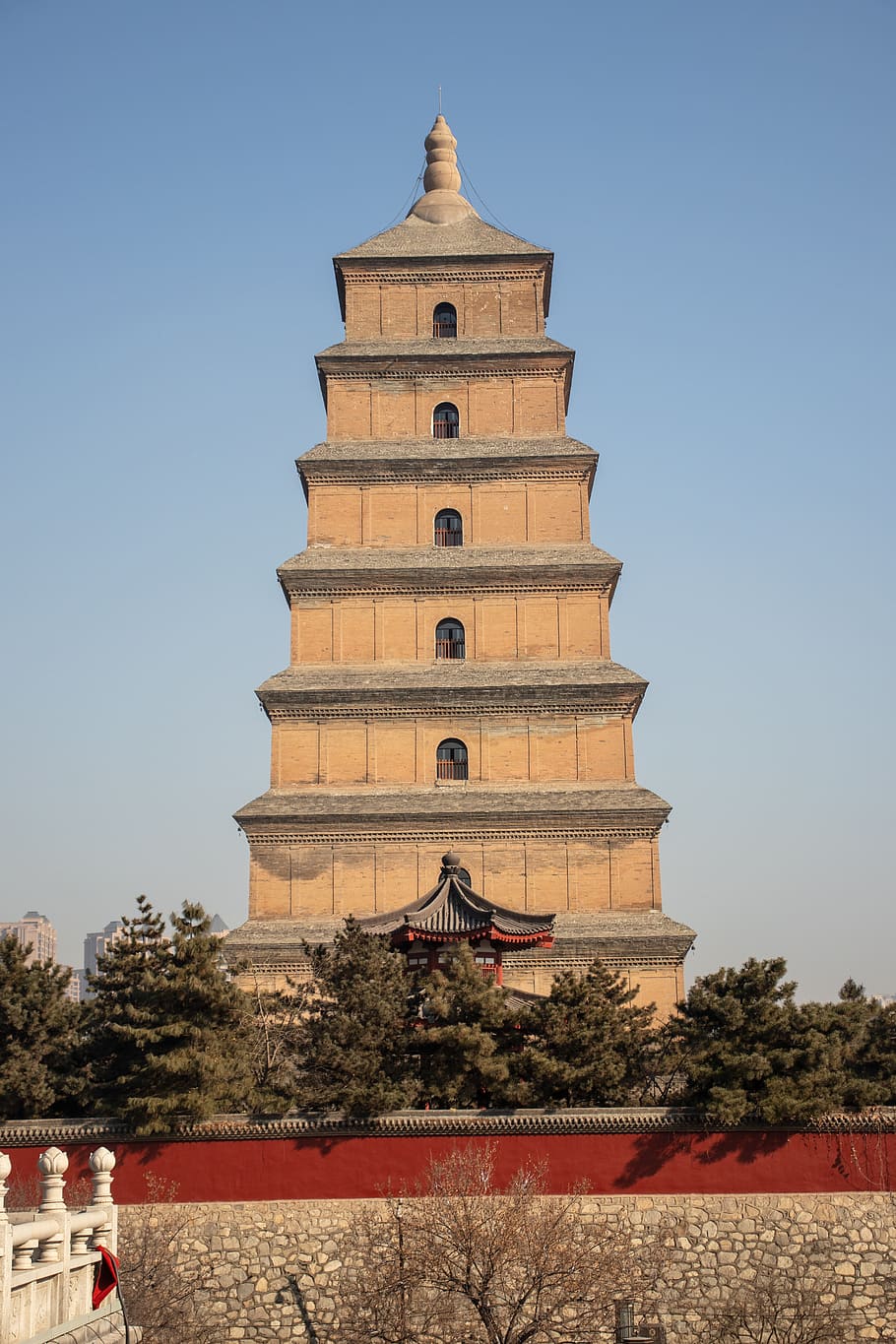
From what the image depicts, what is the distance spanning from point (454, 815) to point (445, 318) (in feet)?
36.0

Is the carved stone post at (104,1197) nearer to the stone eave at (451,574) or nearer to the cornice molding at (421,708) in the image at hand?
the cornice molding at (421,708)

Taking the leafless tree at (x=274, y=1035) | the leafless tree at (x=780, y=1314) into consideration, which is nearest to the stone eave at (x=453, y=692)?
the leafless tree at (x=274, y=1035)

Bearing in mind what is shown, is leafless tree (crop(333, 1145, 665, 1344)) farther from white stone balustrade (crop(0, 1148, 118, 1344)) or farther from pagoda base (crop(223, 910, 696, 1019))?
pagoda base (crop(223, 910, 696, 1019))

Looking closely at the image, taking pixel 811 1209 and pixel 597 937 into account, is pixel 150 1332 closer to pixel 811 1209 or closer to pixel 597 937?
pixel 811 1209

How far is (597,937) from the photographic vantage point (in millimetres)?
27625

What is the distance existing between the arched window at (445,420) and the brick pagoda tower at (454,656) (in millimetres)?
62

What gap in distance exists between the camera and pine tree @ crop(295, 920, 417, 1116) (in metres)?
20.0

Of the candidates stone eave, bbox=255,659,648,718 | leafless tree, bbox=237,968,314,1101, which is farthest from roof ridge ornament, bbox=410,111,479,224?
leafless tree, bbox=237,968,314,1101

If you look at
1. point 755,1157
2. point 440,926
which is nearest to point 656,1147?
point 755,1157

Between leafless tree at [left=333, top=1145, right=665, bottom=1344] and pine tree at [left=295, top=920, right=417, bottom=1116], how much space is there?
4.54 ft

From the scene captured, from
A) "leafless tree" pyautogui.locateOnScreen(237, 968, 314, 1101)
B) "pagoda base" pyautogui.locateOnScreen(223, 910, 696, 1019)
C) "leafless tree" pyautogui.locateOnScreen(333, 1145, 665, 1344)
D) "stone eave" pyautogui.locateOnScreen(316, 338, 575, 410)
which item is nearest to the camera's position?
"leafless tree" pyautogui.locateOnScreen(333, 1145, 665, 1344)

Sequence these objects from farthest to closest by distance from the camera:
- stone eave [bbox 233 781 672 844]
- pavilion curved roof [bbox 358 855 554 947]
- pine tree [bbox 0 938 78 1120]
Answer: stone eave [bbox 233 781 672 844] → pavilion curved roof [bbox 358 855 554 947] → pine tree [bbox 0 938 78 1120]

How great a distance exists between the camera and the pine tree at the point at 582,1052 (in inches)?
794

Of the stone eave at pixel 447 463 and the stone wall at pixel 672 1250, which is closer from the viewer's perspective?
the stone wall at pixel 672 1250
